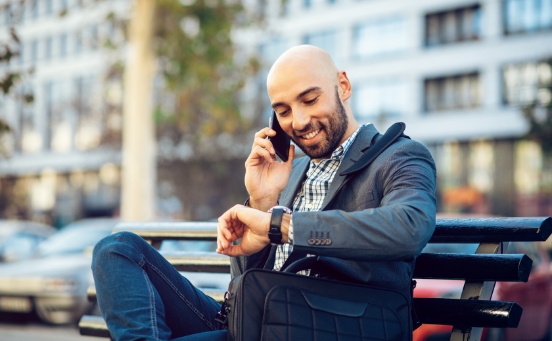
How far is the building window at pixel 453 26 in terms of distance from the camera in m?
34.4

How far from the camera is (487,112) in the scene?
33594 millimetres

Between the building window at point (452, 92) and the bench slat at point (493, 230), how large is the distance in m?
32.5

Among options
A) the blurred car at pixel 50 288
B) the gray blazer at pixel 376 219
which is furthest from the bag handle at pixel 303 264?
the blurred car at pixel 50 288

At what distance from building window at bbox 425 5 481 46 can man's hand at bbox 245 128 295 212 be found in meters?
33.0

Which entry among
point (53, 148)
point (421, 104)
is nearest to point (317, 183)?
point (421, 104)

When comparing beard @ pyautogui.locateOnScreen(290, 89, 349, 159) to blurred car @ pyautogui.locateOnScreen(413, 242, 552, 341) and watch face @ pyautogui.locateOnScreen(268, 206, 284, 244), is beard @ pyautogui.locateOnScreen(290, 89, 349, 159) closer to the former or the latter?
watch face @ pyautogui.locateOnScreen(268, 206, 284, 244)

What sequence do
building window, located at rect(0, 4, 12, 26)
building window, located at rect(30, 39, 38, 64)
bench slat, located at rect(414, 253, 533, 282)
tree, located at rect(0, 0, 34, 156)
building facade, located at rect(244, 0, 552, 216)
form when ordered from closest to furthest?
bench slat, located at rect(414, 253, 533, 282) < tree, located at rect(0, 0, 34, 156) < building window, located at rect(0, 4, 12, 26) < building facade, located at rect(244, 0, 552, 216) < building window, located at rect(30, 39, 38, 64)

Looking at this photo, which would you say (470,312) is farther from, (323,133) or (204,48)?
(204,48)

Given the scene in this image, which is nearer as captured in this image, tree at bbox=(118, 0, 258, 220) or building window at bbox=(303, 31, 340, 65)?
tree at bbox=(118, 0, 258, 220)

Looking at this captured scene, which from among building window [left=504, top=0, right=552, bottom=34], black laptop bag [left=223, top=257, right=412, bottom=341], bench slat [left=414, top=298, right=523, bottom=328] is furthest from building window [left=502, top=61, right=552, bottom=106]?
black laptop bag [left=223, top=257, right=412, bottom=341]

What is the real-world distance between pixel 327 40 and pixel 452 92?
301 inches

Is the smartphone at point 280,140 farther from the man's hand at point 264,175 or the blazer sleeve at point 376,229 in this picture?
the blazer sleeve at point 376,229

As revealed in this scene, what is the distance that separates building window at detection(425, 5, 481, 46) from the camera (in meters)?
34.4

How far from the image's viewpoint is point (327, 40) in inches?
1529
